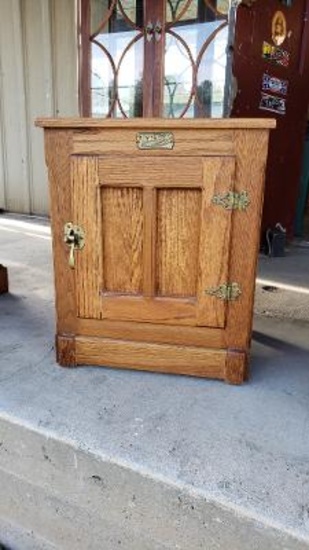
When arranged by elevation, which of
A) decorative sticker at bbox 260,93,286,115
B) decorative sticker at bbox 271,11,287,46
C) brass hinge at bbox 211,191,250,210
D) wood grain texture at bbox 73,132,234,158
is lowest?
brass hinge at bbox 211,191,250,210

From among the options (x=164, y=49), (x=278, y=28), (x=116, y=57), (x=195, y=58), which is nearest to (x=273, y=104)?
(x=278, y=28)

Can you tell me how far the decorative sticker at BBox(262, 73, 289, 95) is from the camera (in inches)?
92.2

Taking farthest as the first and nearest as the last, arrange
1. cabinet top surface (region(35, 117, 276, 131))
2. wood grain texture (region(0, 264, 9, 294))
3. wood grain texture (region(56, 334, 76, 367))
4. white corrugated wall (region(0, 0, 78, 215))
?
white corrugated wall (region(0, 0, 78, 215)) < wood grain texture (region(0, 264, 9, 294)) < wood grain texture (region(56, 334, 76, 367)) < cabinet top surface (region(35, 117, 276, 131))

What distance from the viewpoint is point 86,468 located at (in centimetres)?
95

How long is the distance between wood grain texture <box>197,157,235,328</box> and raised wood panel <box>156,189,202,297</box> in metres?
0.02

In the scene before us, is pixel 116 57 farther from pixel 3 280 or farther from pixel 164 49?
pixel 3 280

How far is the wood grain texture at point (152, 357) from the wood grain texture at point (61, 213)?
76mm

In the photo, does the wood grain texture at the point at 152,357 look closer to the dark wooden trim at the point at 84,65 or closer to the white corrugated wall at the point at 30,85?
the dark wooden trim at the point at 84,65

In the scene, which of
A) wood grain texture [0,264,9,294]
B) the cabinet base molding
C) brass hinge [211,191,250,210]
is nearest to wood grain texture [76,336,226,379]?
the cabinet base molding

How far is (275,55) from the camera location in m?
2.37

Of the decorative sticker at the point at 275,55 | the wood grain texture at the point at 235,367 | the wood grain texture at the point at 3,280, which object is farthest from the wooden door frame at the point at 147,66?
the wood grain texture at the point at 235,367

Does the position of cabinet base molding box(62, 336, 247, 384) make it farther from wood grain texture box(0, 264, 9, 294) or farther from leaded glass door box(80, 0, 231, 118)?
leaded glass door box(80, 0, 231, 118)

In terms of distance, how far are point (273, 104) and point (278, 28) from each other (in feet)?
1.18

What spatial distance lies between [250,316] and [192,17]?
177 centimetres
